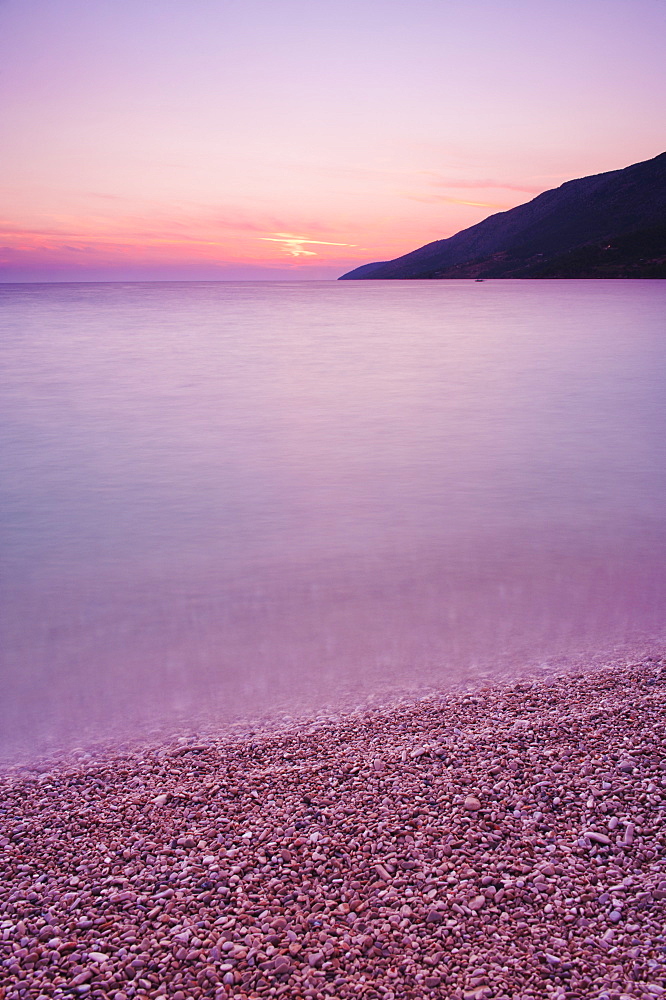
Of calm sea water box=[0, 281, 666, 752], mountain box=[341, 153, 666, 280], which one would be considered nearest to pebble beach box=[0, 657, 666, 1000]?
calm sea water box=[0, 281, 666, 752]

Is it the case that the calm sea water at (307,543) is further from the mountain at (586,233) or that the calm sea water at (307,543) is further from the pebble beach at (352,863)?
the mountain at (586,233)

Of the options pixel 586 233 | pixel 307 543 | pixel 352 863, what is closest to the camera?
pixel 352 863

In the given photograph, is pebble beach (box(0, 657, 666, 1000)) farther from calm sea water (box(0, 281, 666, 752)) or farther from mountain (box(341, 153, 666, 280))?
mountain (box(341, 153, 666, 280))

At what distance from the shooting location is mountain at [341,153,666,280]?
332 feet

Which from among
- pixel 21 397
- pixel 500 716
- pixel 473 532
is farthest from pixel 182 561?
pixel 21 397

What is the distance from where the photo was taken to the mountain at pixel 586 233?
332ft

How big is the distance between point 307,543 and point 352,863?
13.2ft

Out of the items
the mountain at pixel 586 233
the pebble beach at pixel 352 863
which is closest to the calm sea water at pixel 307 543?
the pebble beach at pixel 352 863

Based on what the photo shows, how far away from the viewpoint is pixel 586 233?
139875 millimetres

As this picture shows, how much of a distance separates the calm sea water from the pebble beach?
56cm

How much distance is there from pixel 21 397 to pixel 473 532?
12.9 m

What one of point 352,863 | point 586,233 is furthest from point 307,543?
point 586,233

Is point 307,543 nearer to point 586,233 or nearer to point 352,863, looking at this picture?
point 352,863

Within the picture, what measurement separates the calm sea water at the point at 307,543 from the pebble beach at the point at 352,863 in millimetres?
560
